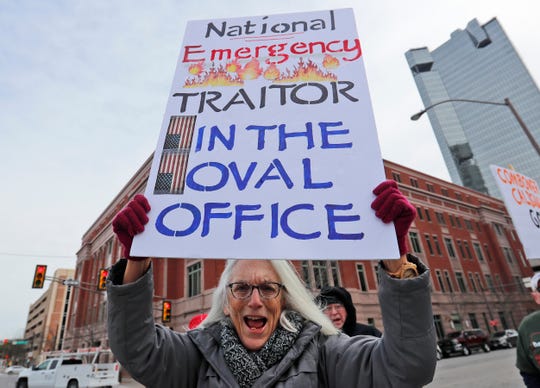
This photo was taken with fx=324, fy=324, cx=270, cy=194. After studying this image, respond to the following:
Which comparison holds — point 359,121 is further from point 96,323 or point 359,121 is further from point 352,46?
point 96,323

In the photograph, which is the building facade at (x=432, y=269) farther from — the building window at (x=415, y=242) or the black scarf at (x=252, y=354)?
the black scarf at (x=252, y=354)

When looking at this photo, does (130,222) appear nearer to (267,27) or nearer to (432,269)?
(267,27)

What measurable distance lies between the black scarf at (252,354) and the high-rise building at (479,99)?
352ft

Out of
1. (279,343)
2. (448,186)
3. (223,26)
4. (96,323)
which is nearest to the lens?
(279,343)

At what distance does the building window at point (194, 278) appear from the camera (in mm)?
23484

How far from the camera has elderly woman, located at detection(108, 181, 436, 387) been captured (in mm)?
1290

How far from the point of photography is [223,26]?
2434 millimetres

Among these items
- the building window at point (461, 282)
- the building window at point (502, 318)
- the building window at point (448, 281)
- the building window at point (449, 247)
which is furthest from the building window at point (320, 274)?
the building window at point (502, 318)

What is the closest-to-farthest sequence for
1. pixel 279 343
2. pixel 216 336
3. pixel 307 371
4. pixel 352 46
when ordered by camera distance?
pixel 307 371 < pixel 279 343 < pixel 216 336 < pixel 352 46

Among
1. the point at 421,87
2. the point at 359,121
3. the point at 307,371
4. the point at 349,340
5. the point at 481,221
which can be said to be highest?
the point at 421,87

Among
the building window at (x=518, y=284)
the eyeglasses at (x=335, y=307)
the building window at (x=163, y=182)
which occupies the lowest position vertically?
the eyeglasses at (x=335, y=307)

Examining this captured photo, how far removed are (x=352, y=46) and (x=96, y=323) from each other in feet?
133

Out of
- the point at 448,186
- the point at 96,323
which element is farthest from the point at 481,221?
the point at 96,323

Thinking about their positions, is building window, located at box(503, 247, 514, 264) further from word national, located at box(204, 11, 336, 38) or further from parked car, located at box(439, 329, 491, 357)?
word national, located at box(204, 11, 336, 38)
